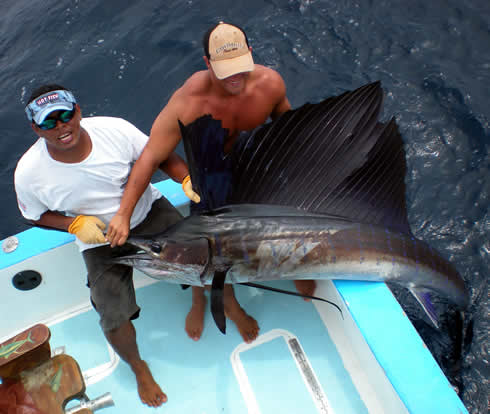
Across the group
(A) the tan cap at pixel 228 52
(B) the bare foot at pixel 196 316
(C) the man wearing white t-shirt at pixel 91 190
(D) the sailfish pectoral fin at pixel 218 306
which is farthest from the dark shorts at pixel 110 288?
(A) the tan cap at pixel 228 52

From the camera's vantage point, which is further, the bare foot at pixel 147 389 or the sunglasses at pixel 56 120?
the bare foot at pixel 147 389

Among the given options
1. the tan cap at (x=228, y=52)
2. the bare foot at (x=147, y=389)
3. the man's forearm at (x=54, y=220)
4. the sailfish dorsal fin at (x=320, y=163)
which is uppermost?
the tan cap at (x=228, y=52)

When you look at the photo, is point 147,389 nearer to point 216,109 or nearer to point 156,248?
point 156,248

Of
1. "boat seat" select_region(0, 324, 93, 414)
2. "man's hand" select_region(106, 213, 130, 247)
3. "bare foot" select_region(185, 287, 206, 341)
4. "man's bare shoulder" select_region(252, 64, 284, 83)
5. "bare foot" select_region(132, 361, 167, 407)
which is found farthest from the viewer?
"bare foot" select_region(185, 287, 206, 341)

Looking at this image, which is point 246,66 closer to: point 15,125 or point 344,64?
point 344,64

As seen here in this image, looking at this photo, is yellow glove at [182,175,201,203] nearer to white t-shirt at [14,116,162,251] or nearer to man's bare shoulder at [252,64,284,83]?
white t-shirt at [14,116,162,251]

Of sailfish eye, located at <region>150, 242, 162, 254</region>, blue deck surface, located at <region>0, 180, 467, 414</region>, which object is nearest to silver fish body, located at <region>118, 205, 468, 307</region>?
sailfish eye, located at <region>150, 242, 162, 254</region>

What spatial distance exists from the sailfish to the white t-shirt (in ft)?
1.02

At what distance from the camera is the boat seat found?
106cm

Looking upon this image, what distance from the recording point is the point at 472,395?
2.01m

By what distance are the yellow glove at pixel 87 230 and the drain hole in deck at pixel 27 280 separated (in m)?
0.46

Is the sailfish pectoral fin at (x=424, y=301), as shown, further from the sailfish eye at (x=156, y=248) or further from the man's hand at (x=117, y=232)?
the man's hand at (x=117, y=232)

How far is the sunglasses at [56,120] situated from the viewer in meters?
1.65

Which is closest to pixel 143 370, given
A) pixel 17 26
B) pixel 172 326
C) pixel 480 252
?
pixel 172 326
